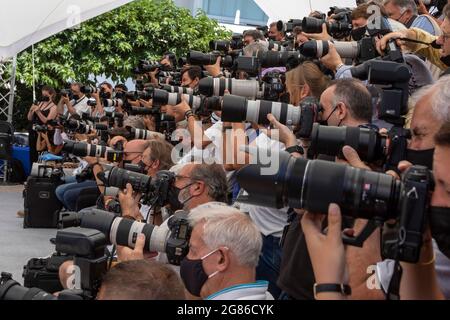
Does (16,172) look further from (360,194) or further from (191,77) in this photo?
(360,194)

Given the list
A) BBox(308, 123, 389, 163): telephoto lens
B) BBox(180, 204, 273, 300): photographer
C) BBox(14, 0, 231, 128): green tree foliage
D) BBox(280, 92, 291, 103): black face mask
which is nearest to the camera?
BBox(308, 123, 389, 163): telephoto lens

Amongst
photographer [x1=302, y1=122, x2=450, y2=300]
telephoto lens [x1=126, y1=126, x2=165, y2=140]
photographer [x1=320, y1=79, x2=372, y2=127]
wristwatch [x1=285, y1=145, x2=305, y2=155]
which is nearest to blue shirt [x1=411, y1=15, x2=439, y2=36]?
photographer [x1=320, y1=79, x2=372, y2=127]

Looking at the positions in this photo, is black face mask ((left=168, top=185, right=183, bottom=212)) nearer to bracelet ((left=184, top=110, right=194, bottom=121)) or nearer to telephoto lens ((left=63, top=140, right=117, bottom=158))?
bracelet ((left=184, top=110, right=194, bottom=121))

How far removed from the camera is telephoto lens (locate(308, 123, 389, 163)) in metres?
2.49

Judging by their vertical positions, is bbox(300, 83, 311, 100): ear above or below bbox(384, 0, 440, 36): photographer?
below

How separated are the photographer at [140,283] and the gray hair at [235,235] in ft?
1.98

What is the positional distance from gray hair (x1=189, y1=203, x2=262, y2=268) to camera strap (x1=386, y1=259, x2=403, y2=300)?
0.73 meters

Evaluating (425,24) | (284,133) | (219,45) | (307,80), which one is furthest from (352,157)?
(219,45)

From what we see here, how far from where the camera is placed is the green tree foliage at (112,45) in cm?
1256

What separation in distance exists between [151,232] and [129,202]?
2.53 feet
